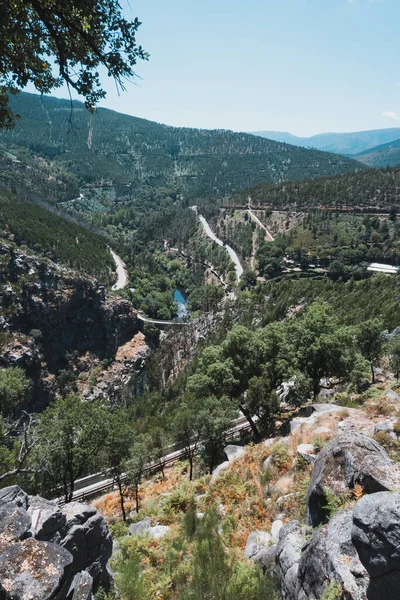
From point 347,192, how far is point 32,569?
190m

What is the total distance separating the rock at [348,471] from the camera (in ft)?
26.4

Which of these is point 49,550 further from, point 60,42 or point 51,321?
point 51,321

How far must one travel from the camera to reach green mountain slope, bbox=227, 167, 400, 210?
161 metres

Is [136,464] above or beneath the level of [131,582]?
beneath

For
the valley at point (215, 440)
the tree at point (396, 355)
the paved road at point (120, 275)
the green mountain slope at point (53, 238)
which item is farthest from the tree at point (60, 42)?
the paved road at point (120, 275)

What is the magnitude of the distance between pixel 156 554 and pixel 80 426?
13.5m

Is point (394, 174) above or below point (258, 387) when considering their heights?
above

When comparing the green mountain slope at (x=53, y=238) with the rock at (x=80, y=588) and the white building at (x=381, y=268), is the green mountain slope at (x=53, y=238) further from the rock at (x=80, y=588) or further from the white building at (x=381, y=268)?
the rock at (x=80, y=588)

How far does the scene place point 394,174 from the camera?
173 meters

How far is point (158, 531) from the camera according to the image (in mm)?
15008

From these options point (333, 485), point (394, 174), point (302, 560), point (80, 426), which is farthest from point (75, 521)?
point (394, 174)

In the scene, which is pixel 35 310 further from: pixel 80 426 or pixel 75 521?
pixel 75 521

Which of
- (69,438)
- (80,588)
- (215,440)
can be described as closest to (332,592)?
(80,588)

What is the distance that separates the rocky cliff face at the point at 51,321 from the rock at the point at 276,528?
83684 millimetres
